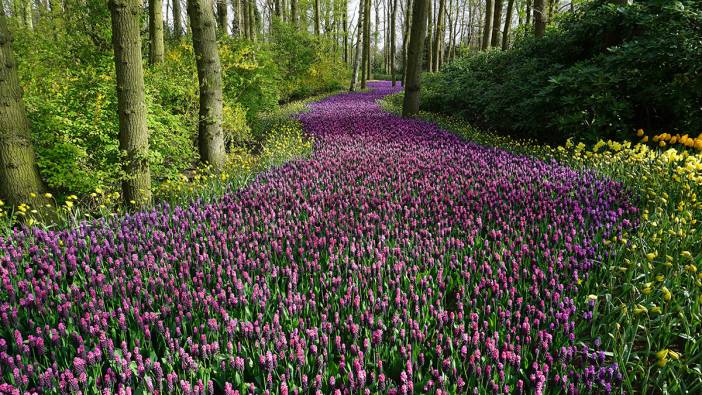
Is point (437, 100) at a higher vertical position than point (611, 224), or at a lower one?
higher

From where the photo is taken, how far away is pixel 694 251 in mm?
3254

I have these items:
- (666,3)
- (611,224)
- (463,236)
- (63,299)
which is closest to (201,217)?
(63,299)

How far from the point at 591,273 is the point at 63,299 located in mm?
3295

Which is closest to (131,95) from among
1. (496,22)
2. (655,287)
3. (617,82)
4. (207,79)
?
(207,79)

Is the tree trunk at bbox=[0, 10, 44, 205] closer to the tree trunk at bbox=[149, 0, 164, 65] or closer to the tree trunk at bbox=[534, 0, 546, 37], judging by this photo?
the tree trunk at bbox=[149, 0, 164, 65]

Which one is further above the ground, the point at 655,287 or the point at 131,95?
the point at 131,95

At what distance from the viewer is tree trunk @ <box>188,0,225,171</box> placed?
7.11m

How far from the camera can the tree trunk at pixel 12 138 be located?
468 centimetres

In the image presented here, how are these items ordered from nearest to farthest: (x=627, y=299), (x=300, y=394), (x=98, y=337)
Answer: (x=300, y=394) → (x=98, y=337) → (x=627, y=299)

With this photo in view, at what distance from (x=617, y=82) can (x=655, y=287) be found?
209 inches

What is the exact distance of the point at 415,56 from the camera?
12.4m

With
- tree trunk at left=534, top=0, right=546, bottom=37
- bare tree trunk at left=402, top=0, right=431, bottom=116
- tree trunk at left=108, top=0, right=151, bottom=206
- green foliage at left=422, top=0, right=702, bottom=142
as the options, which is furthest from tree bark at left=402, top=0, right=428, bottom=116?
tree trunk at left=108, top=0, right=151, bottom=206

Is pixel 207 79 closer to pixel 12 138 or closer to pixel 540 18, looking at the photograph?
pixel 12 138

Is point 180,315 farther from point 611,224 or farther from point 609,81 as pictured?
point 609,81
